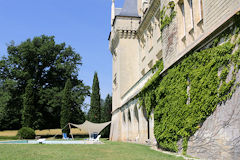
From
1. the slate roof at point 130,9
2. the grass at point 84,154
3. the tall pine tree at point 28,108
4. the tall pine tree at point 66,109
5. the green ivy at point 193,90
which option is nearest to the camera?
A: the green ivy at point 193,90

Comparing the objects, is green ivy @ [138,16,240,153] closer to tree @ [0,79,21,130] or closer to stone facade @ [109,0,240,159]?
stone facade @ [109,0,240,159]

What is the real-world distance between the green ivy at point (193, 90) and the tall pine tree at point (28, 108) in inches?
895

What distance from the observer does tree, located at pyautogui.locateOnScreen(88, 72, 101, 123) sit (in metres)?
35.1

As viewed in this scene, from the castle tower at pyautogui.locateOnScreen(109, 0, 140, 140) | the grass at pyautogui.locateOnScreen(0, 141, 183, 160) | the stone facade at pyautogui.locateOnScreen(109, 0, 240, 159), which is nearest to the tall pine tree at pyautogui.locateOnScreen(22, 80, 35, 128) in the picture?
the stone facade at pyautogui.locateOnScreen(109, 0, 240, 159)

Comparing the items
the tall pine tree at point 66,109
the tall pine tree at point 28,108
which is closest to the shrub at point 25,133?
the tall pine tree at point 28,108

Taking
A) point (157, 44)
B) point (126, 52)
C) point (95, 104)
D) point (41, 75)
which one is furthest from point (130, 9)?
point (41, 75)

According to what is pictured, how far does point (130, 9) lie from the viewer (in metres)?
26.6

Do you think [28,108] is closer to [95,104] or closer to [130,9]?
[95,104]

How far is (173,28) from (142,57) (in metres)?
11.7

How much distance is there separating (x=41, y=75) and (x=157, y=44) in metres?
23.2

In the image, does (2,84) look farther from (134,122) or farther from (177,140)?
(177,140)

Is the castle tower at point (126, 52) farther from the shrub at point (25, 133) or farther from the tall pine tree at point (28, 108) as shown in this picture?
the tall pine tree at point (28, 108)

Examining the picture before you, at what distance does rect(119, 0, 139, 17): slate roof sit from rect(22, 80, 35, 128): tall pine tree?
1493cm

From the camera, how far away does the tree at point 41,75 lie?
32812 mm
